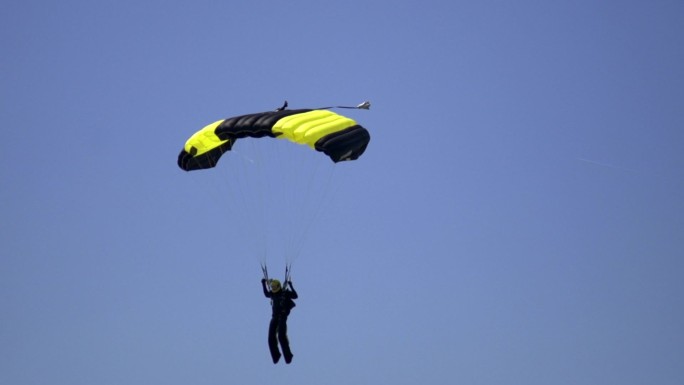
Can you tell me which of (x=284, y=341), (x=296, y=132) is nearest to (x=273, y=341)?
(x=284, y=341)

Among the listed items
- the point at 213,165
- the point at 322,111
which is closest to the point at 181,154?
the point at 213,165

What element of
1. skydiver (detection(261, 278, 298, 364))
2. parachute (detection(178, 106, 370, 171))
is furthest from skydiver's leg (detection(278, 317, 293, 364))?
parachute (detection(178, 106, 370, 171))

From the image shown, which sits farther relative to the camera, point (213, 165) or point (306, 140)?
point (213, 165)

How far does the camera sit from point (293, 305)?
1460 inches

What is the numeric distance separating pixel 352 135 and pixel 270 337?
516 cm

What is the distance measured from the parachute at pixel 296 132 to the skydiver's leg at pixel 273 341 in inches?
160

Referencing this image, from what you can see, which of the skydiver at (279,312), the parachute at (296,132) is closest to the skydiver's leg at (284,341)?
the skydiver at (279,312)

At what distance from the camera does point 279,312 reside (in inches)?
1459

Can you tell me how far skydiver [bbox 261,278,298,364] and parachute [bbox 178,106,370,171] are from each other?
3253mm

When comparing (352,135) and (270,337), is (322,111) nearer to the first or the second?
(352,135)

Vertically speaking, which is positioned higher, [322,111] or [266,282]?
[322,111]

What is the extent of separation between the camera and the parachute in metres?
37.3

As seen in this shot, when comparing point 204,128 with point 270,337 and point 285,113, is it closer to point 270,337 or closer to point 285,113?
point 285,113

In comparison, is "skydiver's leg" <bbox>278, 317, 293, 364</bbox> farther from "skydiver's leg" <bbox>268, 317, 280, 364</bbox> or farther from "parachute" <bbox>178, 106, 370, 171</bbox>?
"parachute" <bbox>178, 106, 370, 171</bbox>
